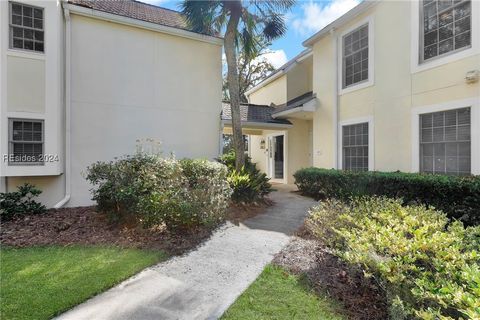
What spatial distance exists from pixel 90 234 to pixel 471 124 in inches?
369

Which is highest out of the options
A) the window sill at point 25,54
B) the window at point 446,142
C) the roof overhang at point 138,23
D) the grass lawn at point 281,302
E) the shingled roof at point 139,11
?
the shingled roof at point 139,11

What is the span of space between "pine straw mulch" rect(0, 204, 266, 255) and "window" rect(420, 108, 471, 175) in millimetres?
6554

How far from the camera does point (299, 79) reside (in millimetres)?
15156

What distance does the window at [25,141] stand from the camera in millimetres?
7609

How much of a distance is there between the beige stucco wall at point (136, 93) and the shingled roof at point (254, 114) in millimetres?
2435

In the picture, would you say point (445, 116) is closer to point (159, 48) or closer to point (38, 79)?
point (159, 48)

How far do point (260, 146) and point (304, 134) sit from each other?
3.79m

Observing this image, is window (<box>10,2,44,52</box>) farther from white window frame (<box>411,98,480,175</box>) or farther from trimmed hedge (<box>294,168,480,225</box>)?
white window frame (<box>411,98,480,175</box>)

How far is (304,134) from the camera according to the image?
48.1ft

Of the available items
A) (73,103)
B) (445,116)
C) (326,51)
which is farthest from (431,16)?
(73,103)

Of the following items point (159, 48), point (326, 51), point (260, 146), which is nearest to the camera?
point (159, 48)

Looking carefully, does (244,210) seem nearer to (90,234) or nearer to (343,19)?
(90,234)

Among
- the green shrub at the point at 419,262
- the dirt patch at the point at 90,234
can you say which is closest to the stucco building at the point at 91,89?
the dirt patch at the point at 90,234

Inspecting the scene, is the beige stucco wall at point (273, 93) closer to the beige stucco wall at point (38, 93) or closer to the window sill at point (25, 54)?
the beige stucco wall at point (38, 93)
